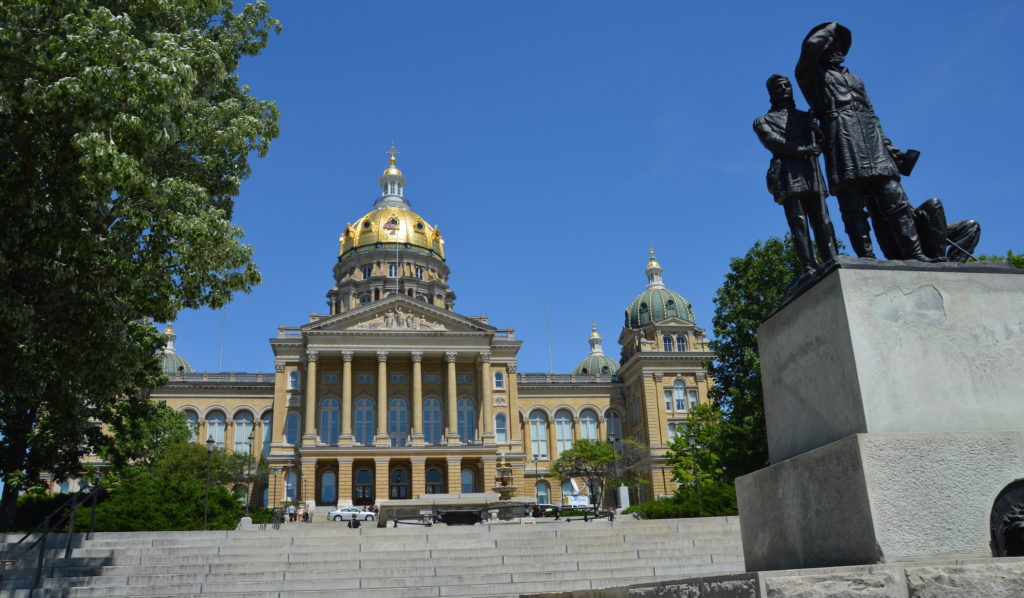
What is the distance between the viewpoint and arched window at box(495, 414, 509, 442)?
225 feet

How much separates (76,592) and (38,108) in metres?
7.52

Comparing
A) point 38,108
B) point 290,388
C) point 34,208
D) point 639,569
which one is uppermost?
point 290,388

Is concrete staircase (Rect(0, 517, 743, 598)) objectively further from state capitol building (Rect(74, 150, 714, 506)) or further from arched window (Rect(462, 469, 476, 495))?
arched window (Rect(462, 469, 476, 495))

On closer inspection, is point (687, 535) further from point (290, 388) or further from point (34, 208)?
point (290, 388)

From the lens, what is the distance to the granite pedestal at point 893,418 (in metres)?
4.20

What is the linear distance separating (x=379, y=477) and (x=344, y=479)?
258cm

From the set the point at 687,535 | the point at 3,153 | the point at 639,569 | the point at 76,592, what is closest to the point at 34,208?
the point at 3,153

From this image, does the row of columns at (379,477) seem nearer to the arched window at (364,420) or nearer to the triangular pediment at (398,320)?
the arched window at (364,420)

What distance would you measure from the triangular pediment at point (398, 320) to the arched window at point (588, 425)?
16095 mm

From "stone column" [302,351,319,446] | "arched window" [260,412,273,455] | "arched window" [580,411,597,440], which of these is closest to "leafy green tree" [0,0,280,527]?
"stone column" [302,351,319,446]

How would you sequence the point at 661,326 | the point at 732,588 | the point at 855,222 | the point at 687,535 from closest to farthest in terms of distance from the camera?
the point at 732,588 < the point at 855,222 < the point at 687,535 < the point at 661,326

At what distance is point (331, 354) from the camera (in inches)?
2478

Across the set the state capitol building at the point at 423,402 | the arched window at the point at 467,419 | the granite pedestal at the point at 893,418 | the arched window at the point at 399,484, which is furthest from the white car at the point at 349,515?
the granite pedestal at the point at 893,418

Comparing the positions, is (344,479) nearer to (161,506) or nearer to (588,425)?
(588,425)
